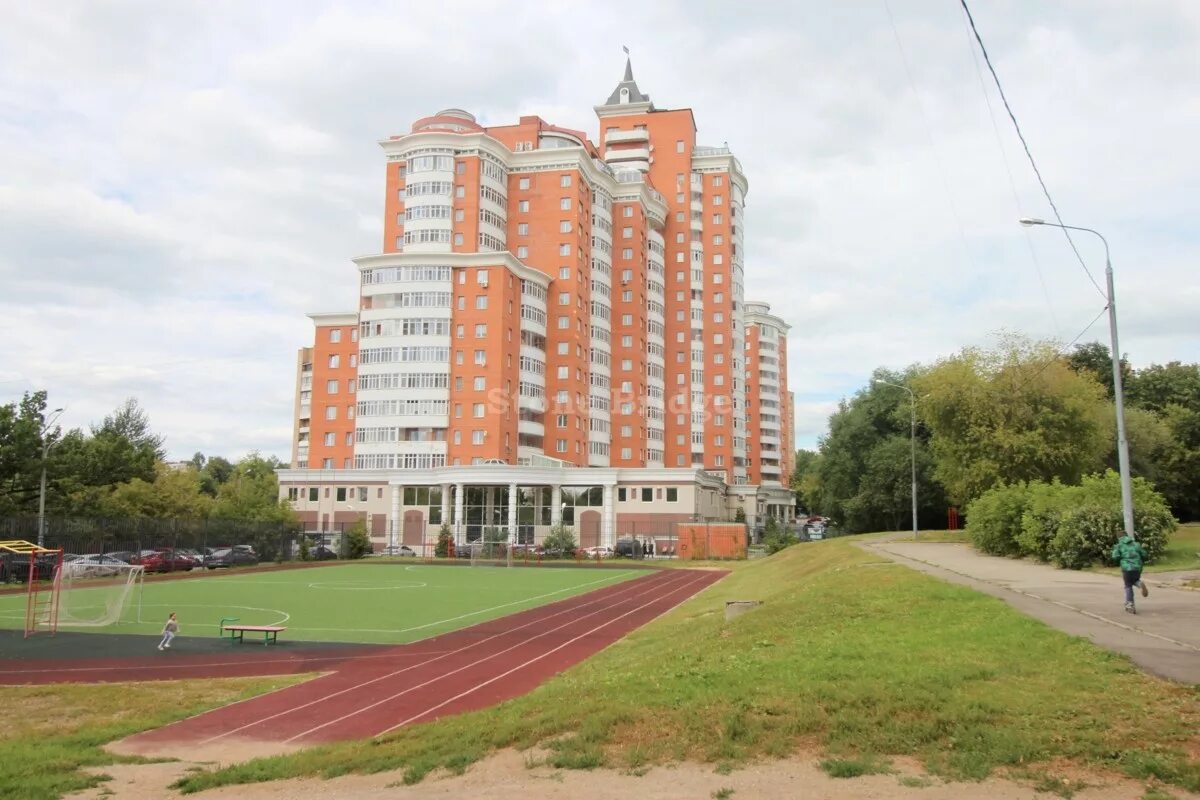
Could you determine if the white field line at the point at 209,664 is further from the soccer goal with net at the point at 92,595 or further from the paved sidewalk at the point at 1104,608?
the paved sidewalk at the point at 1104,608

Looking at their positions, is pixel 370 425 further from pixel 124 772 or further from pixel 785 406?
pixel 785 406

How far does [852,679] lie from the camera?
10.9 meters

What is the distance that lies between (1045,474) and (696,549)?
27643 mm

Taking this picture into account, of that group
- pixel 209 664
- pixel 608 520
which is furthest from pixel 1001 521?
pixel 608 520

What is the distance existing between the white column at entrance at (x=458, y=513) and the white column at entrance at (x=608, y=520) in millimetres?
12635

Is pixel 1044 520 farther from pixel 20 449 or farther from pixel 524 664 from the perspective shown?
pixel 20 449

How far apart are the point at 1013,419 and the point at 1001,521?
15753mm

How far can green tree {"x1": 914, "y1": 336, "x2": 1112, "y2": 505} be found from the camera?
161ft

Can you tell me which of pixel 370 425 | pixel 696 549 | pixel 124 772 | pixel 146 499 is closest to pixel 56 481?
pixel 146 499

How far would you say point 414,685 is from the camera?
59.1 ft

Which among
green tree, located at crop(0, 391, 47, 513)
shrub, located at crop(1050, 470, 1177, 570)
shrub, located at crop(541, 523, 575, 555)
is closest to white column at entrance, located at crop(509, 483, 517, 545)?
shrub, located at crop(541, 523, 575, 555)

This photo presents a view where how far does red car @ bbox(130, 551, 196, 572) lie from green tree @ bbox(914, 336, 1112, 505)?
46072 millimetres

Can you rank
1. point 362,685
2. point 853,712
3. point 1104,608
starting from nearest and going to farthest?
point 853,712 < point 1104,608 < point 362,685

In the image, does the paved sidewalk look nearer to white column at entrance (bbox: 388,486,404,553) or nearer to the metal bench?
the metal bench
